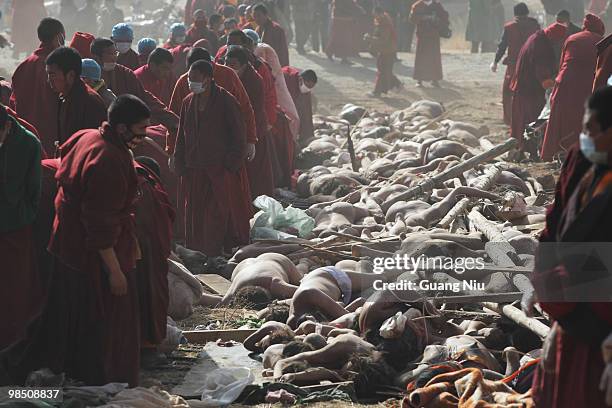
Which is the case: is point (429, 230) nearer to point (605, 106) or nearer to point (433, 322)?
point (433, 322)

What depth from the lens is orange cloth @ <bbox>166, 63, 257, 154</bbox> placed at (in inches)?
408

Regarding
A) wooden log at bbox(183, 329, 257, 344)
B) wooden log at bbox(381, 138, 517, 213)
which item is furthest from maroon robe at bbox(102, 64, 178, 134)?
wooden log at bbox(183, 329, 257, 344)

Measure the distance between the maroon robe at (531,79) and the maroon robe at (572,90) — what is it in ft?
3.56

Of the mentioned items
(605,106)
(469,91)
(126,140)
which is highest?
(605,106)

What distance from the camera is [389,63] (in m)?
21.3

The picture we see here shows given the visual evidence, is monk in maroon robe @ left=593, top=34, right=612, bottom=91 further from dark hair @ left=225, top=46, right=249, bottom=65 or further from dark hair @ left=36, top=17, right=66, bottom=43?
dark hair @ left=36, top=17, right=66, bottom=43

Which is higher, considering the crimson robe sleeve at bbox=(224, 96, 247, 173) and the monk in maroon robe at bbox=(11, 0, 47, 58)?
the crimson robe sleeve at bbox=(224, 96, 247, 173)

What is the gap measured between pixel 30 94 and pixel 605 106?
615cm

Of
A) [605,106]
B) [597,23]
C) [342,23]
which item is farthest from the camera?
[342,23]

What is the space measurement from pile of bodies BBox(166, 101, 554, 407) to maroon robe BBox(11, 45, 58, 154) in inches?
59.8

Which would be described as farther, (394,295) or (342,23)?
(342,23)

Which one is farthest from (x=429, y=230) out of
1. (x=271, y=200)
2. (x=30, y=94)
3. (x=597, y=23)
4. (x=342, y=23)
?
(x=342, y=23)

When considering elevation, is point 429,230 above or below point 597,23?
below

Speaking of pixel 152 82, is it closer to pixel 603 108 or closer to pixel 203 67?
pixel 203 67
